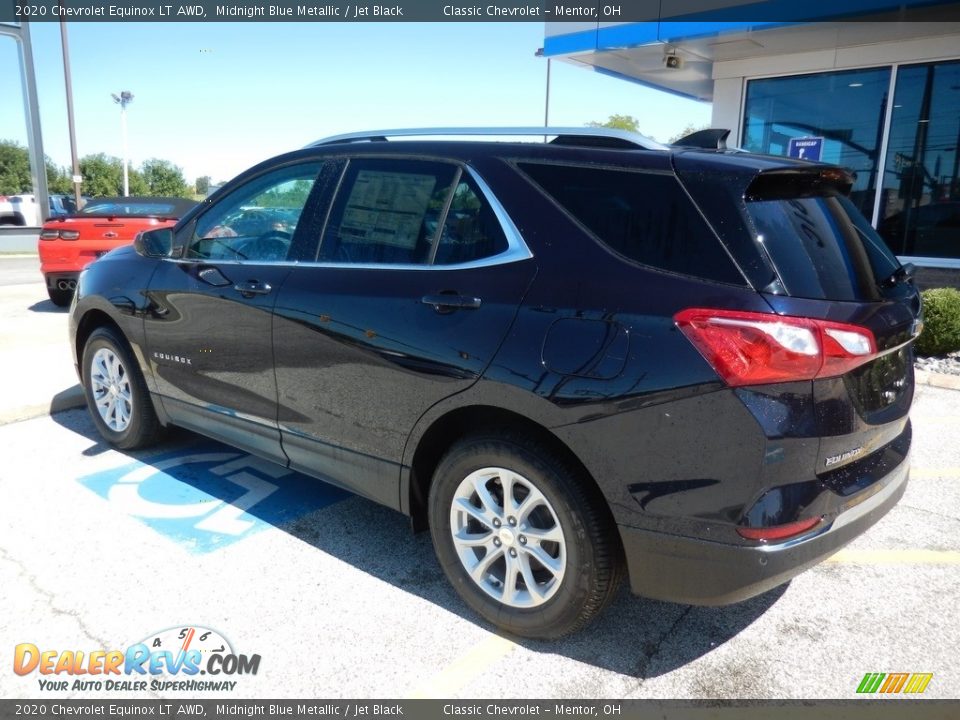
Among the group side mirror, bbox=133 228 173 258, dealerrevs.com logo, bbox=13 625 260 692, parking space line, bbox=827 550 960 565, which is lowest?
dealerrevs.com logo, bbox=13 625 260 692

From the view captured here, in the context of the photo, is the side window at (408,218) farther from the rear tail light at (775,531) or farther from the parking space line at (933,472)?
the parking space line at (933,472)

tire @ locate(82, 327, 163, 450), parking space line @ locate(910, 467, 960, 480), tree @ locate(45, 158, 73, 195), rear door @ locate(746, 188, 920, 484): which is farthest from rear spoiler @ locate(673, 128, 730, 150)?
tree @ locate(45, 158, 73, 195)

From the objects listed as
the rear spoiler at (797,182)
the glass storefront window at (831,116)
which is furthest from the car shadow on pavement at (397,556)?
the glass storefront window at (831,116)

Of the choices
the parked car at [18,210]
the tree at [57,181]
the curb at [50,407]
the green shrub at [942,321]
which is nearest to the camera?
the curb at [50,407]

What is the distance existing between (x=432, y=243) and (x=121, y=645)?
1.91m

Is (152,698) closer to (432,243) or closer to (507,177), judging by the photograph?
(432,243)

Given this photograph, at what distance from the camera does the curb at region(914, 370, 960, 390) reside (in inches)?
252

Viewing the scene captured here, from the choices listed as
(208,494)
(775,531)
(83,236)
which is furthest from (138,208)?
(775,531)

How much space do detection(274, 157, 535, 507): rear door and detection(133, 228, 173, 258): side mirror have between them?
1219 mm

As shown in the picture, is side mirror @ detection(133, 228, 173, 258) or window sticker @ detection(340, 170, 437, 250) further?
side mirror @ detection(133, 228, 173, 258)

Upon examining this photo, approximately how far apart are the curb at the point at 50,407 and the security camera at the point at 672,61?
8649mm

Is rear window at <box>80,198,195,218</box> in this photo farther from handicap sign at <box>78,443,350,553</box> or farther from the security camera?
the security camera

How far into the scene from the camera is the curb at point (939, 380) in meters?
6.41

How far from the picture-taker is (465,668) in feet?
8.48
